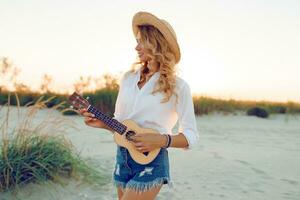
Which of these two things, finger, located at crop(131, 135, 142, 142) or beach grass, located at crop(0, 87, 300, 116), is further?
beach grass, located at crop(0, 87, 300, 116)

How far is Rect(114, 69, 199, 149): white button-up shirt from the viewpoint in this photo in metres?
2.89

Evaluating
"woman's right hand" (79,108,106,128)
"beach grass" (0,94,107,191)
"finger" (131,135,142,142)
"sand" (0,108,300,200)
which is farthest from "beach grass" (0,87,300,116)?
"finger" (131,135,142,142)

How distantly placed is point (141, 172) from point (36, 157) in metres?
2.48

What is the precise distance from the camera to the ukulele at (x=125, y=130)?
288 centimetres

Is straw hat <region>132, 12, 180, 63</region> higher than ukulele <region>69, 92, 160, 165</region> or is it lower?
higher

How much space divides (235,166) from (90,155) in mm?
2132

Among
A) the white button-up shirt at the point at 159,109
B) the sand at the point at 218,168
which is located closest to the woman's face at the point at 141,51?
the white button-up shirt at the point at 159,109

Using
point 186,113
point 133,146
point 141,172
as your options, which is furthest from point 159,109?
point 141,172

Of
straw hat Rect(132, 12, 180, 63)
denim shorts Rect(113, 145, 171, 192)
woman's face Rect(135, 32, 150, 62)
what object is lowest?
denim shorts Rect(113, 145, 171, 192)

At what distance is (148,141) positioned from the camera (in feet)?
9.27

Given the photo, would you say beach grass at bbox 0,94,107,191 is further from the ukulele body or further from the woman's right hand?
the ukulele body

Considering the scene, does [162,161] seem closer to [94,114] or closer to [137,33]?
[94,114]

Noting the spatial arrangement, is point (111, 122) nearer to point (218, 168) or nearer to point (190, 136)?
point (190, 136)

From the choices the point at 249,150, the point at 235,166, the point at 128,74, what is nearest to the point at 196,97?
the point at 249,150
